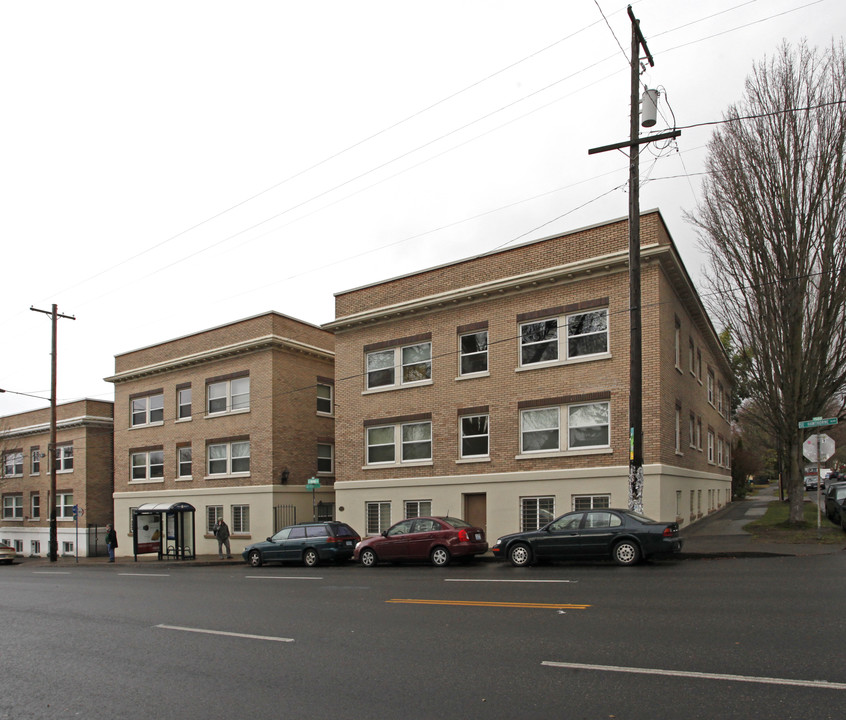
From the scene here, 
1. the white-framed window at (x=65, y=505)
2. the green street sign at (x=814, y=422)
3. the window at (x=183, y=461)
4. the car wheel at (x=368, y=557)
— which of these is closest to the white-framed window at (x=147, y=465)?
Result: the window at (x=183, y=461)

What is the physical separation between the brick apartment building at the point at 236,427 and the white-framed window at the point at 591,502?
13504mm

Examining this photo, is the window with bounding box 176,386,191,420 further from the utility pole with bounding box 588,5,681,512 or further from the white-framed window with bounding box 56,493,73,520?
the utility pole with bounding box 588,5,681,512

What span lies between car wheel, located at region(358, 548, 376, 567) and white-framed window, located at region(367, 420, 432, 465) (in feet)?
18.3

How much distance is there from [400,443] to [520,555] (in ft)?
32.9

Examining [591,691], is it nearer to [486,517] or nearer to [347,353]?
[486,517]

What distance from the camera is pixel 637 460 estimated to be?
57.3 ft

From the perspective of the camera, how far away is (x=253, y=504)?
31.7 meters

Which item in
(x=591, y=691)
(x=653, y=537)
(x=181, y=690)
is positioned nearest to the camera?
(x=591, y=691)

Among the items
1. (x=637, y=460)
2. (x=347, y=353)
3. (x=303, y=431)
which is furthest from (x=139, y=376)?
(x=637, y=460)

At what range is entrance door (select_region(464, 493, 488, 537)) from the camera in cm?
2480

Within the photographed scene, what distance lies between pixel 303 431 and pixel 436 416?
9226mm

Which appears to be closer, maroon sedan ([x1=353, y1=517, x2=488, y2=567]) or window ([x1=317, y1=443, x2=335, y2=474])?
maroon sedan ([x1=353, y1=517, x2=488, y2=567])

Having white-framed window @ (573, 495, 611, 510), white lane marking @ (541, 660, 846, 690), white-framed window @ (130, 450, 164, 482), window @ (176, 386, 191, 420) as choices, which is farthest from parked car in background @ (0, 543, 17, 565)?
white lane marking @ (541, 660, 846, 690)

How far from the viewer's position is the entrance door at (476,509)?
24797 millimetres
